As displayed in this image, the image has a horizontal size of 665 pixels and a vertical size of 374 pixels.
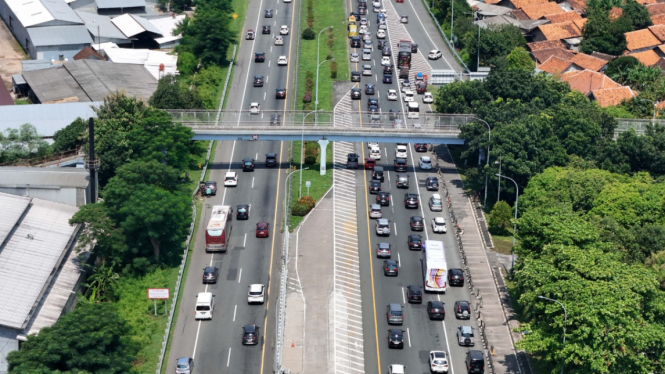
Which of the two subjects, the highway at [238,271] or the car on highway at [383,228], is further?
the car on highway at [383,228]

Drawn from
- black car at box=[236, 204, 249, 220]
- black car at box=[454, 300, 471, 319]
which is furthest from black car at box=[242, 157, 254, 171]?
black car at box=[454, 300, 471, 319]

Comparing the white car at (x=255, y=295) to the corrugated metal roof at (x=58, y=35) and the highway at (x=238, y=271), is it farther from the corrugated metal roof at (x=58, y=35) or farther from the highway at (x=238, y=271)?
the corrugated metal roof at (x=58, y=35)

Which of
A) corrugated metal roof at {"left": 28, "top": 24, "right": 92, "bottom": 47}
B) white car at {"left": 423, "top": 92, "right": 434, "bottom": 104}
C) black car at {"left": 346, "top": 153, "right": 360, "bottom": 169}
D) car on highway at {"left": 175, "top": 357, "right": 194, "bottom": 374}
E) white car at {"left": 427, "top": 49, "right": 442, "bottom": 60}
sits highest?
corrugated metal roof at {"left": 28, "top": 24, "right": 92, "bottom": 47}

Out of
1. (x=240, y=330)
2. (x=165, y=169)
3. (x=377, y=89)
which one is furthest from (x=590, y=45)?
(x=240, y=330)

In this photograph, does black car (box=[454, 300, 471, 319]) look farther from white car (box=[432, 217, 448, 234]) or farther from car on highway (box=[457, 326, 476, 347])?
white car (box=[432, 217, 448, 234])

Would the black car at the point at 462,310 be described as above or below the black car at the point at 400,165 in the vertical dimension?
below

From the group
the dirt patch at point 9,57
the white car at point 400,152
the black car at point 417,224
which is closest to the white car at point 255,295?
the black car at point 417,224

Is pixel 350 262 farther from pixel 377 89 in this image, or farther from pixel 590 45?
pixel 590 45
